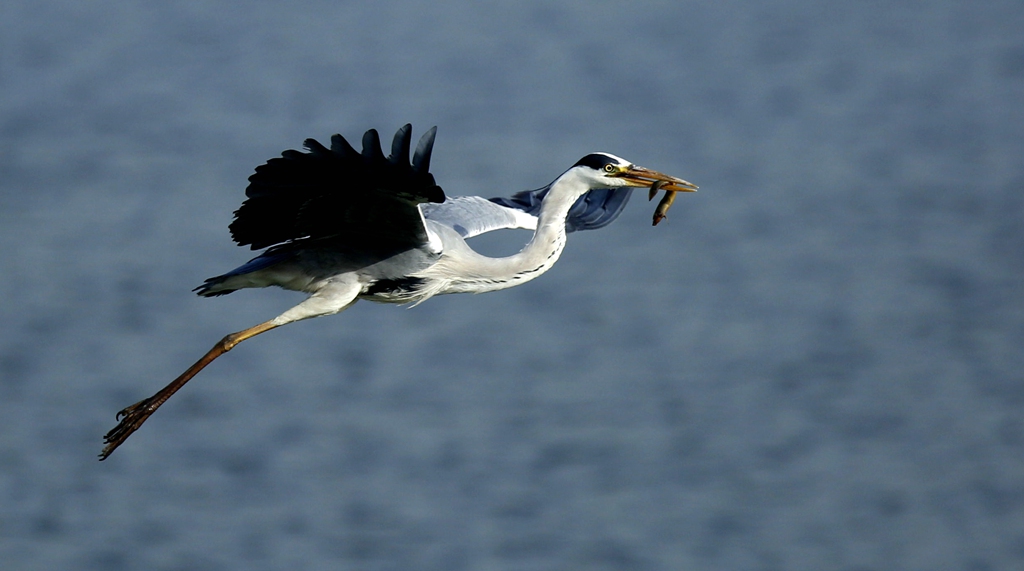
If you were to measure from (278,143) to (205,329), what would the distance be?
269cm

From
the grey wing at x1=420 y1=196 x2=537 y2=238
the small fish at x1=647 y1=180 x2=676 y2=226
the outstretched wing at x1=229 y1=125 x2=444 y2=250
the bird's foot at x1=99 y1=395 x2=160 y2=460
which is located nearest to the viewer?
the outstretched wing at x1=229 y1=125 x2=444 y2=250

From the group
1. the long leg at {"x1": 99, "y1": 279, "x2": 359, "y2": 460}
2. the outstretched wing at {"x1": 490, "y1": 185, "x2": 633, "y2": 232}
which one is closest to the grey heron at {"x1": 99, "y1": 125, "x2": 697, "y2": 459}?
the long leg at {"x1": 99, "y1": 279, "x2": 359, "y2": 460}

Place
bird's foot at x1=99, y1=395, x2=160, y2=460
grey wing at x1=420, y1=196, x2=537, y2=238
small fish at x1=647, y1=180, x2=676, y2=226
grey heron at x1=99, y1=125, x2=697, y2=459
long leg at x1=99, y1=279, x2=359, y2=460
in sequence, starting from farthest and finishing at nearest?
grey wing at x1=420, y1=196, x2=537, y2=238, small fish at x1=647, y1=180, x2=676, y2=226, bird's foot at x1=99, y1=395, x2=160, y2=460, long leg at x1=99, y1=279, x2=359, y2=460, grey heron at x1=99, y1=125, x2=697, y2=459

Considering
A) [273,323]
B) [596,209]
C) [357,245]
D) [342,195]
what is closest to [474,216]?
[596,209]

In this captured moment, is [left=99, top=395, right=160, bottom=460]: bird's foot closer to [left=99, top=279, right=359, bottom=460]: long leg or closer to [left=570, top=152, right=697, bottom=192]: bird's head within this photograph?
[left=99, top=279, right=359, bottom=460]: long leg

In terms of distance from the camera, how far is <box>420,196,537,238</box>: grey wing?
33.2 ft

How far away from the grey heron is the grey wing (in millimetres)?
112

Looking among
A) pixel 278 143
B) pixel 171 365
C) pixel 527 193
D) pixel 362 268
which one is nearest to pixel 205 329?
pixel 171 365

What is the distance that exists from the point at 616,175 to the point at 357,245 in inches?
61.3

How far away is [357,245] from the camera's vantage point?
9.12 metres

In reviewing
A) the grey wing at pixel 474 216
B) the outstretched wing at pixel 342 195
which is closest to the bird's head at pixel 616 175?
the grey wing at pixel 474 216

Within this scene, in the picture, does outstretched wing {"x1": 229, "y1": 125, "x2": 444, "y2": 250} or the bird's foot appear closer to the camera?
outstretched wing {"x1": 229, "y1": 125, "x2": 444, "y2": 250}

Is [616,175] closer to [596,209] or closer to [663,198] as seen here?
[663,198]

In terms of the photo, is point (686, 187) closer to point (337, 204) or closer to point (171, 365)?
point (337, 204)
